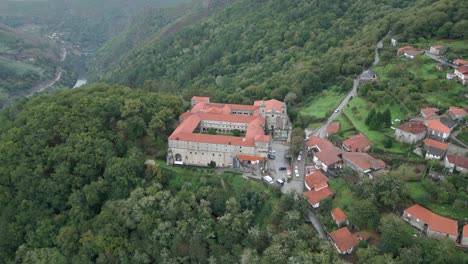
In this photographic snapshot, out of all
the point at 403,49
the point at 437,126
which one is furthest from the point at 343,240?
the point at 403,49

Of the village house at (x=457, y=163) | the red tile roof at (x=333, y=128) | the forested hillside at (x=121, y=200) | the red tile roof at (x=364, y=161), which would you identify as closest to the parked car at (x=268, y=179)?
the forested hillside at (x=121, y=200)

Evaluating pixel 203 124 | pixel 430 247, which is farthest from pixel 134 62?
pixel 430 247

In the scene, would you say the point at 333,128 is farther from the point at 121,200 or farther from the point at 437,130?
the point at 121,200

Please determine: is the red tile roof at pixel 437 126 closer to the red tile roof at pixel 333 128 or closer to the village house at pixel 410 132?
the village house at pixel 410 132

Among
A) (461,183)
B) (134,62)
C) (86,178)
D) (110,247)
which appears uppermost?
(461,183)

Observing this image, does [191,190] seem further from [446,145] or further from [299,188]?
[446,145]

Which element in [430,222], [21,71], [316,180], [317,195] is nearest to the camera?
[430,222]
